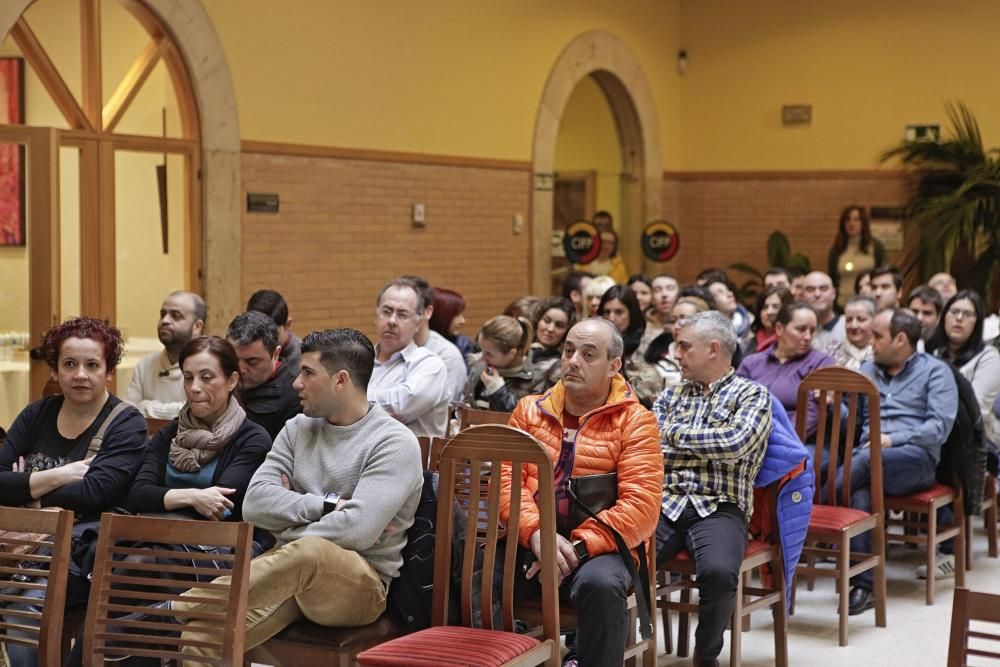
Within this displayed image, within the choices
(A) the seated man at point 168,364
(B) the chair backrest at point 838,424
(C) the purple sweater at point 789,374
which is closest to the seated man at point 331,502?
(A) the seated man at point 168,364

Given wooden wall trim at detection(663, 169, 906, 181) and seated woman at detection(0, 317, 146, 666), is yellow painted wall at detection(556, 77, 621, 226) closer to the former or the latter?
wooden wall trim at detection(663, 169, 906, 181)

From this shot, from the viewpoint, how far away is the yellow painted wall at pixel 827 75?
1350 centimetres

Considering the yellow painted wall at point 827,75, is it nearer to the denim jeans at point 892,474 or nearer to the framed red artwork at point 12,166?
the denim jeans at point 892,474

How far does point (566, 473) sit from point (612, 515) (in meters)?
0.25

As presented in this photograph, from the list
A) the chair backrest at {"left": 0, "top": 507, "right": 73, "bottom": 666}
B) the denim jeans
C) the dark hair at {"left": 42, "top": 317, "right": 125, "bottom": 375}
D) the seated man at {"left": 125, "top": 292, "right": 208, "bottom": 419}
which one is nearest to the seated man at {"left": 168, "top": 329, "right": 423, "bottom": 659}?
the chair backrest at {"left": 0, "top": 507, "right": 73, "bottom": 666}

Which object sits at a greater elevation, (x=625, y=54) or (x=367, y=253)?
(x=625, y=54)

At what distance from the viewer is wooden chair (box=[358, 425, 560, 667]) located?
3.65 meters

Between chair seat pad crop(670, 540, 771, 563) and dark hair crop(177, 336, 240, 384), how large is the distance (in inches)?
68.0

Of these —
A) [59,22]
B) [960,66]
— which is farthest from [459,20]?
[960,66]

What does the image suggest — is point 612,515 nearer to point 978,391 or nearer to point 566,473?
point 566,473

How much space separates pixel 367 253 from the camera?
10117mm

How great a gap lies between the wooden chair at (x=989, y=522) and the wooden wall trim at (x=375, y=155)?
5104mm

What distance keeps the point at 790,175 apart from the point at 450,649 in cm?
1156

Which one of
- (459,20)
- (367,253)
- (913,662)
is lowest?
(913,662)
